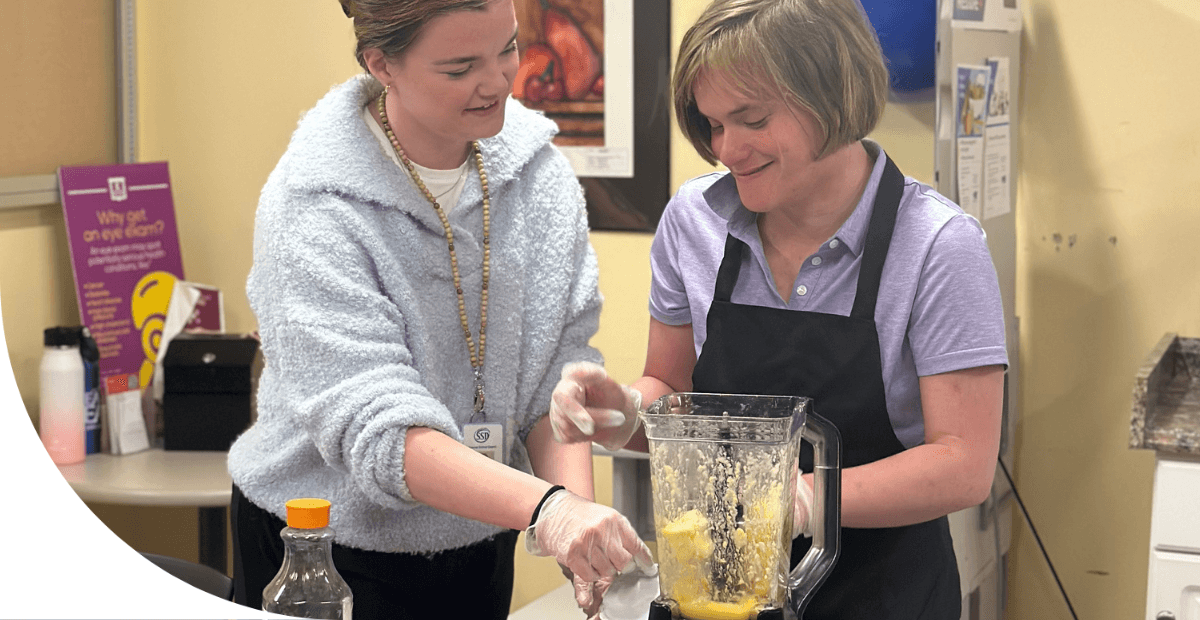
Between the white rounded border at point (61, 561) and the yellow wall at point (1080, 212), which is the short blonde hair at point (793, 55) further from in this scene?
the white rounded border at point (61, 561)

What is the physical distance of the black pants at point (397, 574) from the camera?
993 mm

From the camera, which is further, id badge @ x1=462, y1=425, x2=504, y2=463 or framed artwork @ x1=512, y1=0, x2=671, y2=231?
framed artwork @ x1=512, y1=0, x2=671, y2=231

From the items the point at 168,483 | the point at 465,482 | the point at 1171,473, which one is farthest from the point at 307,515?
the point at 168,483

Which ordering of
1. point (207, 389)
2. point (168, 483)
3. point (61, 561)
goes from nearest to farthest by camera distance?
point (61, 561) → point (168, 483) → point (207, 389)

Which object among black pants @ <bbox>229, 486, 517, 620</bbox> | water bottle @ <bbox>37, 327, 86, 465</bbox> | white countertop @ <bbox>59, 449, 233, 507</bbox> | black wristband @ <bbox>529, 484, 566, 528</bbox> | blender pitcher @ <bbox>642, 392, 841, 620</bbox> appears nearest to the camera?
blender pitcher @ <bbox>642, 392, 841, 620</bbox>

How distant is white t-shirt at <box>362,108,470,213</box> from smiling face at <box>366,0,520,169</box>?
0.12ft

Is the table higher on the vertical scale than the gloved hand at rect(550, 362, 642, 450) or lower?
lower

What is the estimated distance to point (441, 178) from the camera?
92 cm

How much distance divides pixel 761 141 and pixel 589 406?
20 centimetres

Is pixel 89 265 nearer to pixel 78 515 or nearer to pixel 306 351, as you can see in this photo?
pixel 78 515

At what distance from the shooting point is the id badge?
3.08ft

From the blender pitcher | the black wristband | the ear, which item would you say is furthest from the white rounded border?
the ear

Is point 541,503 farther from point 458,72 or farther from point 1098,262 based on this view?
point 1098,262

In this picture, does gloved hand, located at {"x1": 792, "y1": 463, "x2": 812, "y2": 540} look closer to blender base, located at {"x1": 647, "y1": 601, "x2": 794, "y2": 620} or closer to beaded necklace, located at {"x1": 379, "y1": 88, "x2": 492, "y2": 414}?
blender base, located at {"x1": 647, "y1": 601, "x2": 794, "y2": 620}
